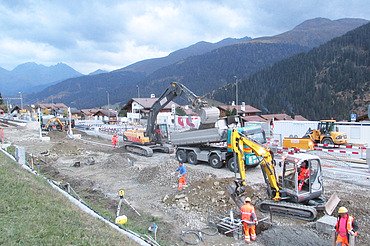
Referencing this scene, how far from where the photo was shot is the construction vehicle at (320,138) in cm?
2305

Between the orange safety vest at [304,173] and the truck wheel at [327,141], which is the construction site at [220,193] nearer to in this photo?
the orange safety vest at [304,173]

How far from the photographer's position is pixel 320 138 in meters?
25.0


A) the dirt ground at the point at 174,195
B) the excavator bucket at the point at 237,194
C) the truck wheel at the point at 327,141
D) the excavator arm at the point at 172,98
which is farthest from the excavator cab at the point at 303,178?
the truck wheel at the point at 327,141

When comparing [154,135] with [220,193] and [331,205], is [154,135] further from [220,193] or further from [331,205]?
[331,205]

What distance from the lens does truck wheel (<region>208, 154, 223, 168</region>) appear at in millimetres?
18197

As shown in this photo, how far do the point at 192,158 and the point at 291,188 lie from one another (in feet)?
30.8

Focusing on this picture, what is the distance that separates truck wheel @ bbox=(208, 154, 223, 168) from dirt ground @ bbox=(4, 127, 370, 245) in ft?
1.05

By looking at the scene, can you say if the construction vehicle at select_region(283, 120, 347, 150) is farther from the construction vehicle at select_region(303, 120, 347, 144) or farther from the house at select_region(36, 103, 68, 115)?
the house at select_region(36, 103, 68, 115)

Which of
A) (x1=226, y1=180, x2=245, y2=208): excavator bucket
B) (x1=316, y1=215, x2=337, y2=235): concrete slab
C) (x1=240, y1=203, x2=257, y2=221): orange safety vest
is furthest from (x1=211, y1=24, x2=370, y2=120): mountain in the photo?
(x1=240, y1=203, x2=257, y2=221): orange safety vest

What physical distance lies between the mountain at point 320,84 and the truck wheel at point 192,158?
78563mm

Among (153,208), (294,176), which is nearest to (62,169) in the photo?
(153,208)

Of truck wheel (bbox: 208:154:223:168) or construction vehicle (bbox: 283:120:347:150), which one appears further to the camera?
construction vehicle (bbox: 283:120:347:150)

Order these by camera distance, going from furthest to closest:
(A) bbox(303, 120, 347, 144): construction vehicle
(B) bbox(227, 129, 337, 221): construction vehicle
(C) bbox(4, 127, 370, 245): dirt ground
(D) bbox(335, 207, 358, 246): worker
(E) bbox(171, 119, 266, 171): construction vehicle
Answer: (A) bbox(303, 120, 347, 144): construction vehicle
(E) bbox(171, 119, 266, 171): construction vehicle
(B) bbox(227, 129, 337, 221): construction vehicle
(C) bbox(4, 127, 370, 245): dirt ground
(D) bbox(335, 207, 358, 246): worker

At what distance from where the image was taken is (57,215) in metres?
7.95
